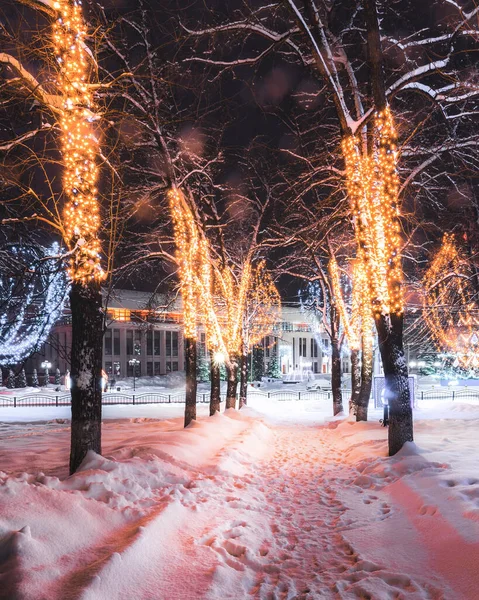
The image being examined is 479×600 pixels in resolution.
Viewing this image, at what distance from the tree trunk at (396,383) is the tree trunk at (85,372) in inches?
251

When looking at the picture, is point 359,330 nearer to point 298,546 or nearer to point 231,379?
point 231,379

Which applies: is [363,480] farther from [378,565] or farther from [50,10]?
[50,10]

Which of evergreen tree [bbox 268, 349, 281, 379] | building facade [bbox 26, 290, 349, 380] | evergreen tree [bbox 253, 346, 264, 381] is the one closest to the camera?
evergreen tree [bbox 253, 346, 264, 381]

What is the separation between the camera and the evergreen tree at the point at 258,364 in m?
63.0

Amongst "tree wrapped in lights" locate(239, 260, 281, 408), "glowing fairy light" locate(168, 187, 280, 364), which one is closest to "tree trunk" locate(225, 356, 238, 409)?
"glowing fairy light" locate(168, 187, 280, 364)

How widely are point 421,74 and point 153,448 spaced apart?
10082mm

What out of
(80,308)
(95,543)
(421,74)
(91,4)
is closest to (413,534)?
(95,543)

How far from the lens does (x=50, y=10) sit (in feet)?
24.7

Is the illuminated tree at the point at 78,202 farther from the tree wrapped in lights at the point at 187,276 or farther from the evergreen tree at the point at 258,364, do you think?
the evergreen tree at the point at 258,364

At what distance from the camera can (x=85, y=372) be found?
7473mm

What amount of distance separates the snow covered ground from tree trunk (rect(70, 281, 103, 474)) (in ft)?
1.17

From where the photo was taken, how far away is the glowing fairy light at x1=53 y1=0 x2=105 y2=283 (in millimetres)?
7574

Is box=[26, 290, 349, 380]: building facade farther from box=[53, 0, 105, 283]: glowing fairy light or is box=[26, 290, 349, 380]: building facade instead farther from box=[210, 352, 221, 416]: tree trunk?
box=[53, 0, 105, 283]: glowing fairy light

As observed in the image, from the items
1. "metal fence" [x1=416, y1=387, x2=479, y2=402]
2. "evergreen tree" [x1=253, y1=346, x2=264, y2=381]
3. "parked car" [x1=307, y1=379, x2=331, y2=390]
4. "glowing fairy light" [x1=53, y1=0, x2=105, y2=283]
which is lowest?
"parked car" [x1=307, y1=379, x2=331, y2=390]
